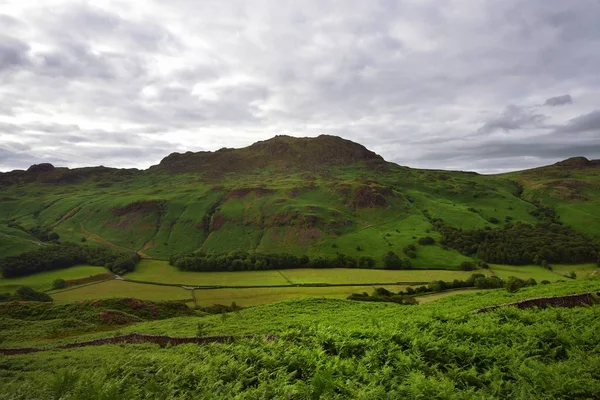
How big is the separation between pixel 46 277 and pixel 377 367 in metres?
133

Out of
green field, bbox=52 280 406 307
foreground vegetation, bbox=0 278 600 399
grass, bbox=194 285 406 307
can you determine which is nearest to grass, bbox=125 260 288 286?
green field, bbox=52 280 406 307

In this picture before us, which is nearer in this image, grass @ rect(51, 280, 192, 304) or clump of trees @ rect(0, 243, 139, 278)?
grass @ rect(51, 280, 192, 304)

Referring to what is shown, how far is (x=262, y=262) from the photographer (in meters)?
125

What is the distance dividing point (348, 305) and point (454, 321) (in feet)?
105

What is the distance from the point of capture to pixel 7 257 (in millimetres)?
124188

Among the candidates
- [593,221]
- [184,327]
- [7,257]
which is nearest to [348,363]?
[184,327]

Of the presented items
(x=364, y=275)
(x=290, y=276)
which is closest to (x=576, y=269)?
(x=364, y=275)

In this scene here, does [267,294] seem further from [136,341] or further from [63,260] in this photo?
[63,260]

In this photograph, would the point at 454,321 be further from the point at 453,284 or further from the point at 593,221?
the point at 593,221

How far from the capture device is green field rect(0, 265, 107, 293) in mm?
101562

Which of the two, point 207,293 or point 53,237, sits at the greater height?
point 53,237

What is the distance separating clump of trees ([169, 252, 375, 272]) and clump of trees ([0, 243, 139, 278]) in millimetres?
19010

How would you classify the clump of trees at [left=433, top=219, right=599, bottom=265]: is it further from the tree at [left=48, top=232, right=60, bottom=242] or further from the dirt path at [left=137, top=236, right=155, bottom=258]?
the tree at [left=48, top=232, right=60, bottom=242]

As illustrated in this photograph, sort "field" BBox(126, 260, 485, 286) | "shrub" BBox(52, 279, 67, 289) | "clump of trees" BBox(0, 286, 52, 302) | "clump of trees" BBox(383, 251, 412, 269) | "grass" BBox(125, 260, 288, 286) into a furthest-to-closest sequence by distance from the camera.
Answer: "clump of trees" BBox(383, 251, 412, 269) → "grass" BBox(125, 260, 288, 286) → "shrub" BBox(52, 279, 67, 289) → "field" BBox(126, 260, 485, 286) → "clump of trees" BBox(0, 286, 52, 302)
